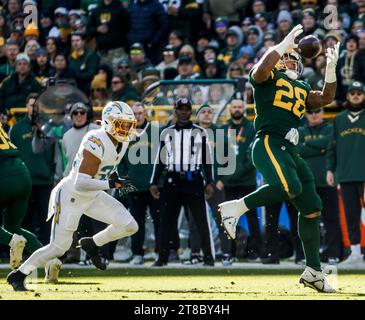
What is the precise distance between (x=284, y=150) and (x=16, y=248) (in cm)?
265

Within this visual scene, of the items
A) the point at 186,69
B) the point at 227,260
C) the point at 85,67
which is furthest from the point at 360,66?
the point at 85,67

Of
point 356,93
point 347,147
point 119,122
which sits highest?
point 356,93

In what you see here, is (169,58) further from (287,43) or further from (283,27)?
(287,43)

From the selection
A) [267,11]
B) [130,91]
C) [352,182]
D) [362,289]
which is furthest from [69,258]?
[267,11]

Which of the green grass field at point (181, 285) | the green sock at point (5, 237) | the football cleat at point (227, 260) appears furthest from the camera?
the football cleat at point (227, 260)

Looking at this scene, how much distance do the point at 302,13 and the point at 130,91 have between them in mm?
3035

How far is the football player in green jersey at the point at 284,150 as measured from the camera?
29.6ft

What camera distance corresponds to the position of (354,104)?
13219 millimetres

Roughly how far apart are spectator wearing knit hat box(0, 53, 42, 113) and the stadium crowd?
0.05ft

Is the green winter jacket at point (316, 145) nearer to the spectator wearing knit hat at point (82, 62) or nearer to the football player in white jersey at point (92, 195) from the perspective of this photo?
the spectator wearing knit hat at point (82, 62)

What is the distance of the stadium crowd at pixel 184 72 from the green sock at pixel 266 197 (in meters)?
4.07

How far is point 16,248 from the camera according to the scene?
9.94 metres

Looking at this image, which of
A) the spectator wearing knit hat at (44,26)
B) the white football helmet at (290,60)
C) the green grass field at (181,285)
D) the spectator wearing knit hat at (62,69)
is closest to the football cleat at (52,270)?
the green grass field at (181,285)

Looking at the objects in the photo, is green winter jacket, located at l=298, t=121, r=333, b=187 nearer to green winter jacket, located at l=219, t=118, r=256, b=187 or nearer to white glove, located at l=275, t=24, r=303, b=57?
green winter jacket, located at l=219, t=118, r=256, b=187
